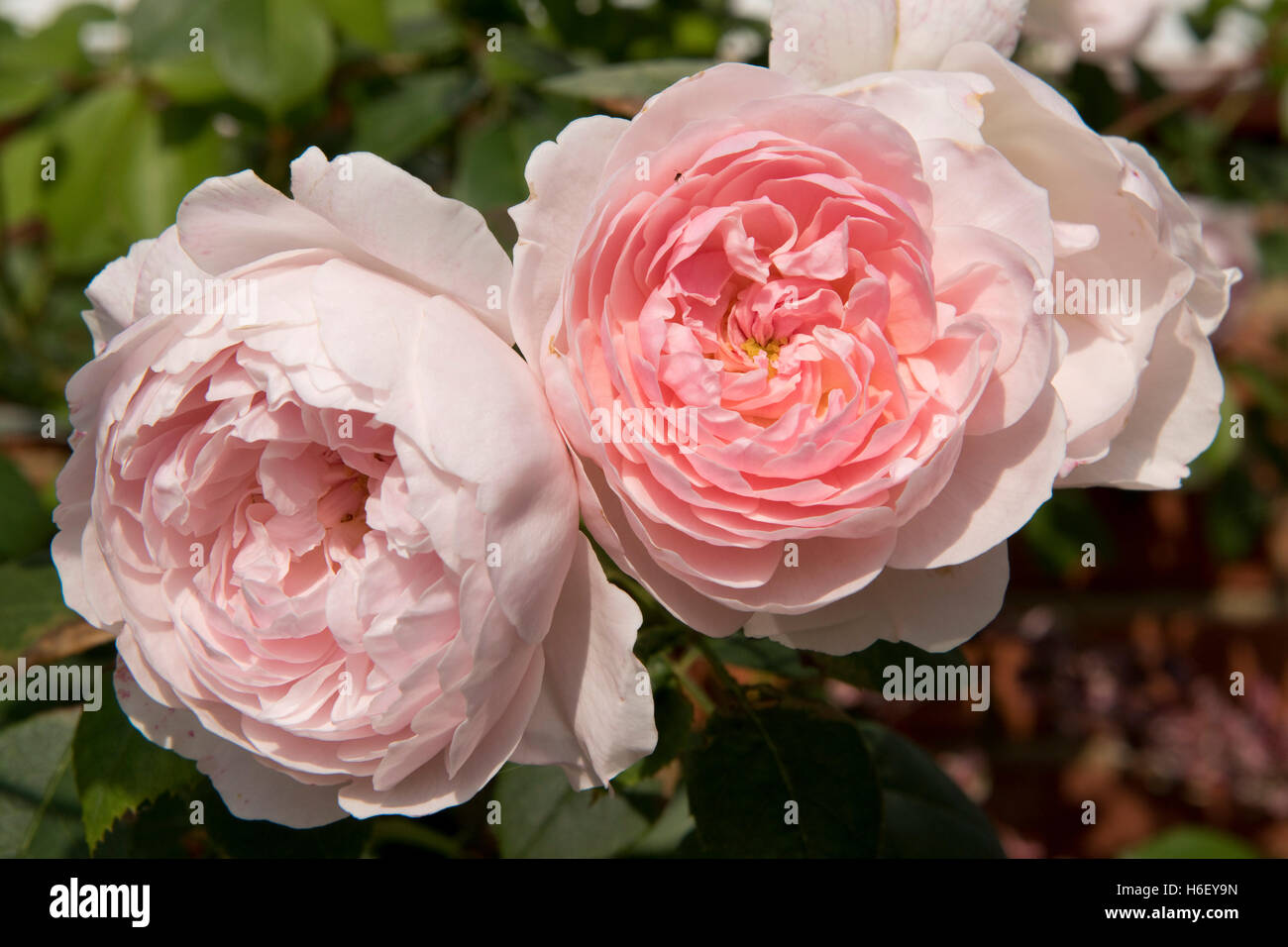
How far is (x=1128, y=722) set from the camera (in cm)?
146

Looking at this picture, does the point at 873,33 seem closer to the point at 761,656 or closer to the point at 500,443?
the point at 500,443

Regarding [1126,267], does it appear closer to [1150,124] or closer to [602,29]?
[602,29]

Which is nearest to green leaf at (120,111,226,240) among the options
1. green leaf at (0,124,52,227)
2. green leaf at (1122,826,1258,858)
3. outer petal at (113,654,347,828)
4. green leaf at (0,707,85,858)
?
green leaf at (0,124,52,227)

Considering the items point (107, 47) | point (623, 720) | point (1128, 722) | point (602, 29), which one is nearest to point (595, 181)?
point (623, 720)

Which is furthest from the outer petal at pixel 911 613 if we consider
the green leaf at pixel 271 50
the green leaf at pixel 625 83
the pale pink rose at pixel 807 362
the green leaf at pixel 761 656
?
the green leaf at pixel 271 50

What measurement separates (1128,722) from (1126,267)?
1215mm

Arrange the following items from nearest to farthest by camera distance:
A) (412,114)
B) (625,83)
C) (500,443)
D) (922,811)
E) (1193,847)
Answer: (500,443) → (625,83) → (922,811) → (412,114) → (1193,847)

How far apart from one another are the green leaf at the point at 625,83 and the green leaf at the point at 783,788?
383mm

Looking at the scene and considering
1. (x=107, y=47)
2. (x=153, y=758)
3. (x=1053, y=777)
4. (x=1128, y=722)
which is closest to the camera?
(x=153, y=758)

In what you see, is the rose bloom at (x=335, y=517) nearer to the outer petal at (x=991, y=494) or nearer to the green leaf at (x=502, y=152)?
the outer petal at (x=991, y=494)

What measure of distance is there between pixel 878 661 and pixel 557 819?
29cm

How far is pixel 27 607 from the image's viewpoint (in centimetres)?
67

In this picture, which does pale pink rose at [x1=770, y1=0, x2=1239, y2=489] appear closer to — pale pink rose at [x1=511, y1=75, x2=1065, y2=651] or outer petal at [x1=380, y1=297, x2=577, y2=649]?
pale pink rose at [x1=511, y1=75, x2=1065, y2=651]
